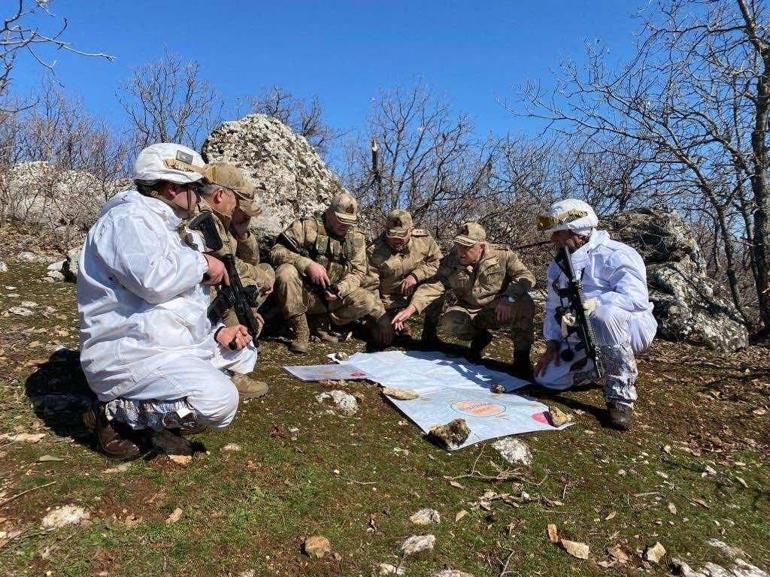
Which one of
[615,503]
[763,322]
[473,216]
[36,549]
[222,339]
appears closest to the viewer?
[36,549]

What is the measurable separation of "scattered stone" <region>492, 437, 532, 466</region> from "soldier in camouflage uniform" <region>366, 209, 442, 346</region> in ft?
7.93

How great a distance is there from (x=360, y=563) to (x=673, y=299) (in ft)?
18.9

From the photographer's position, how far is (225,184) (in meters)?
4.02

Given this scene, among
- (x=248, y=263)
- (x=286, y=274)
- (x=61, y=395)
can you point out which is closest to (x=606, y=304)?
(x=286, y=274)

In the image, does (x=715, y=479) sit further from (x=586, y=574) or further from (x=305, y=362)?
(x=305, y=362)

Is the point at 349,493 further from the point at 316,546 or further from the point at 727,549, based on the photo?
the point at 727,549

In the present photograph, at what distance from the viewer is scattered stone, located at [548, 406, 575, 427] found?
142 inches

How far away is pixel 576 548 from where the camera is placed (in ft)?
7.77

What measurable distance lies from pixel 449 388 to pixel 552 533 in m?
1.84

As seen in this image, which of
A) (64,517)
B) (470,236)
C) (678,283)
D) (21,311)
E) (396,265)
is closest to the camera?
(64,517)

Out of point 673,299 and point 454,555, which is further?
point 673,299

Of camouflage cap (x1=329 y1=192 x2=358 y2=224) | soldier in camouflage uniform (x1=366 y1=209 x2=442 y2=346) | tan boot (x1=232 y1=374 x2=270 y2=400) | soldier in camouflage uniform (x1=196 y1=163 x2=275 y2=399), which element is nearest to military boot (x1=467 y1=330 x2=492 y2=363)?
soldier in camouflage uniform (x1=366 y1=209 x2=442 y2=346)

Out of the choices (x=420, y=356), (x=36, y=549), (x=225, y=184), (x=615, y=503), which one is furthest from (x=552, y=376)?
(x=36, y=549)

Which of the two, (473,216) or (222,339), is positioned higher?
(473,216)
